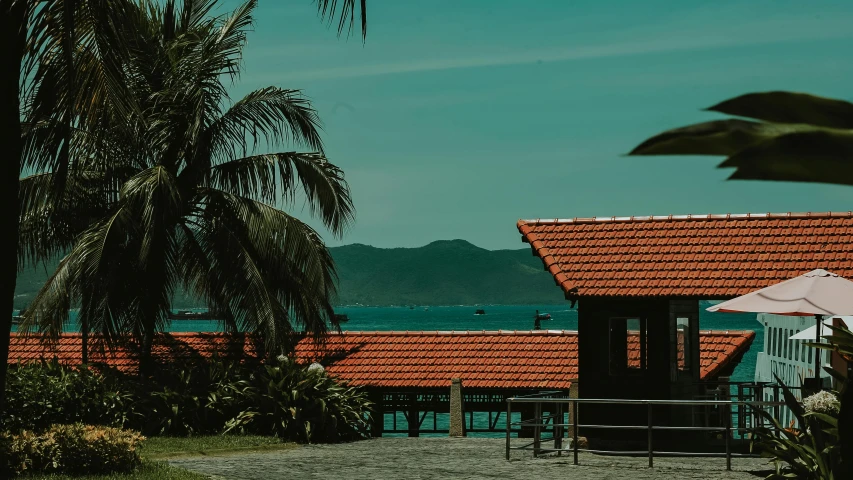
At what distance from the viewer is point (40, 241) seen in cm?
2092

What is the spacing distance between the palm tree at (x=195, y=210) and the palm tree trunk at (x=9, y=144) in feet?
37.8

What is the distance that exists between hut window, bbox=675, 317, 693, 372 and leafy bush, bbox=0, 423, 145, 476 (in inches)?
385

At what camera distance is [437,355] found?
76.5 feet

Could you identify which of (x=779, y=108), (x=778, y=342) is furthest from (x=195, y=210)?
(x=778, y=342)

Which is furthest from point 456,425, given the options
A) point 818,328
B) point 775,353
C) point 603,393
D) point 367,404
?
point 775,353

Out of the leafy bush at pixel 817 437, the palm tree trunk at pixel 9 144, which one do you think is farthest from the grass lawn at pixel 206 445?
the leafy bush at pixel 817 437

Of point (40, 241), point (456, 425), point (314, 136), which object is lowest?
point (456, 425)

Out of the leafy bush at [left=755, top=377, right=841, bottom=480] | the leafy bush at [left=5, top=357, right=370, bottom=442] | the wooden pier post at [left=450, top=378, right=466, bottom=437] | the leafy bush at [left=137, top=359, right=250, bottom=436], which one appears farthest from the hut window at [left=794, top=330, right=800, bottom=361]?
the leafy bush at [left=755, top=377, right=841, bottom=480]

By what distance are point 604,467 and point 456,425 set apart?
6.19 metres

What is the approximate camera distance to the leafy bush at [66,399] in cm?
1955

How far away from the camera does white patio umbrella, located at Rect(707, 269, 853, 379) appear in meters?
15.1

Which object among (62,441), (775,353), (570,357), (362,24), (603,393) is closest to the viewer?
(362,24)

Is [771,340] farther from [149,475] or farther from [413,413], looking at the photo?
[149,475]

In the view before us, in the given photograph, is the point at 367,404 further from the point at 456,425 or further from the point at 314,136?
the point at 314,136
